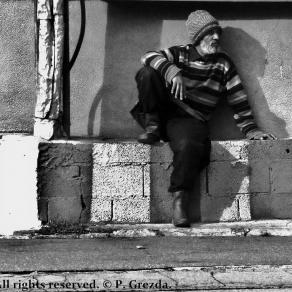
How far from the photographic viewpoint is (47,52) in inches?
249

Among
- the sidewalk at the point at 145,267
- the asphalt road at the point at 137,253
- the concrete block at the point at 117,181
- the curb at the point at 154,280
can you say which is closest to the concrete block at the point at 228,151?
the concrete block at the point at 117,181

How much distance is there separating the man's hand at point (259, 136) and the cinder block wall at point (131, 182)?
123mm

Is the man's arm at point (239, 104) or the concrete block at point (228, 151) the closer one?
the concrete block at point (228, 151)

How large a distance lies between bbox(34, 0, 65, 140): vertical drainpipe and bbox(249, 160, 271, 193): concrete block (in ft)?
5.41

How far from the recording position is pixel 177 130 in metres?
6.20

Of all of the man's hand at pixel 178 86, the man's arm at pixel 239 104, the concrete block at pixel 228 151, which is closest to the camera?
the man's hand at pixel 178 86

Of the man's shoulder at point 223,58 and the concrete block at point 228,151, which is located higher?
the man's shoulder at point 223,58

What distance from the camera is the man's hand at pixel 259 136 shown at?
6.46 metres

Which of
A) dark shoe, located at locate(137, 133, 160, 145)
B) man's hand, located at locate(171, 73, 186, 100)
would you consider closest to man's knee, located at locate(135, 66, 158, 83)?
man's hand, located at locate(171, 73, 186, 100)

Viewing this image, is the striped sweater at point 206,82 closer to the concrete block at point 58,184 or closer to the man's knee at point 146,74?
the man's knee at point 146,74

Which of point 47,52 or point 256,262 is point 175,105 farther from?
point 256,262

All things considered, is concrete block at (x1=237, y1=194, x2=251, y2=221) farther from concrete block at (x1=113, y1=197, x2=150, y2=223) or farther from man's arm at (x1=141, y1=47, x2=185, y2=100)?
man's arm at (x1=141, y1=47, x2=185, y2=100)

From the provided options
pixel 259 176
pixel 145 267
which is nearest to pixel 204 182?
pixel 259 176

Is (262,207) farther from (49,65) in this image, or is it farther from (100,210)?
(49,65)
